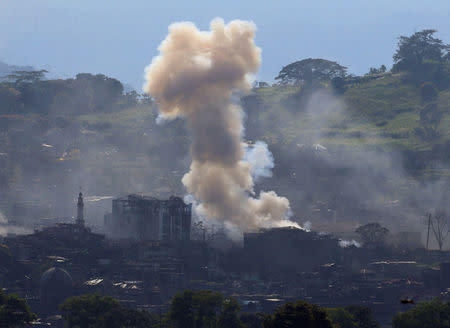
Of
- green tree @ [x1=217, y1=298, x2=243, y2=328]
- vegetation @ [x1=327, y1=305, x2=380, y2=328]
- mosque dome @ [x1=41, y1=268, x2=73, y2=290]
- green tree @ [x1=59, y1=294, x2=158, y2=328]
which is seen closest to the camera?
vegetation @ [x1=327, y1=305, x2=380, y2=328]

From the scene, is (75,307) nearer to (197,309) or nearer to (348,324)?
(197,309)

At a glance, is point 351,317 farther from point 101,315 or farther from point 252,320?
point 101,315

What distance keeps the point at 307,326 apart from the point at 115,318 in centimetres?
3817

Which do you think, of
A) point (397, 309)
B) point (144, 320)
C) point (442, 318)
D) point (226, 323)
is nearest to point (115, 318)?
point (144, 320)

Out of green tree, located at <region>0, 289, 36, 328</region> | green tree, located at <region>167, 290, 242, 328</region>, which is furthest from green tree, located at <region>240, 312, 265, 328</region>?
green tree, located at <region>0, 289, 36, 328</region>

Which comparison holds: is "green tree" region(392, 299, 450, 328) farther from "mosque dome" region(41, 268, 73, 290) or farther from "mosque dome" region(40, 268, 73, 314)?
"mosque dome" region(41, 268, 73, 290)

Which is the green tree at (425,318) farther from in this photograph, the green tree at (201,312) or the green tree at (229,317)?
the green tree at (201,312)

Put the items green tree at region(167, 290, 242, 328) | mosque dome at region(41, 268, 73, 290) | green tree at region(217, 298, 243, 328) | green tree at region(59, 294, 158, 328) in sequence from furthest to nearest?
mosque dome at region(41, 268, 73, 290), green tree at region(167, 290, 242, 328), green tree at region(59, 294, 158, 328), green tree at region(217, 298, 243, 328)

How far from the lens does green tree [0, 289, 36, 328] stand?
147750mm

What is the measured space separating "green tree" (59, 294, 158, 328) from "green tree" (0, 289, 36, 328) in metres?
6.40

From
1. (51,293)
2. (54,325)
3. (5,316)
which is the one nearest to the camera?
(5,316)

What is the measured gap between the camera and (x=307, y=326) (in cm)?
12238

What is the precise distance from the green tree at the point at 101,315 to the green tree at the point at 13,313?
6402mm

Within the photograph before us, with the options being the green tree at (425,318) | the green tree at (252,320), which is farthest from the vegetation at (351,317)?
the green tree at (252,320)
